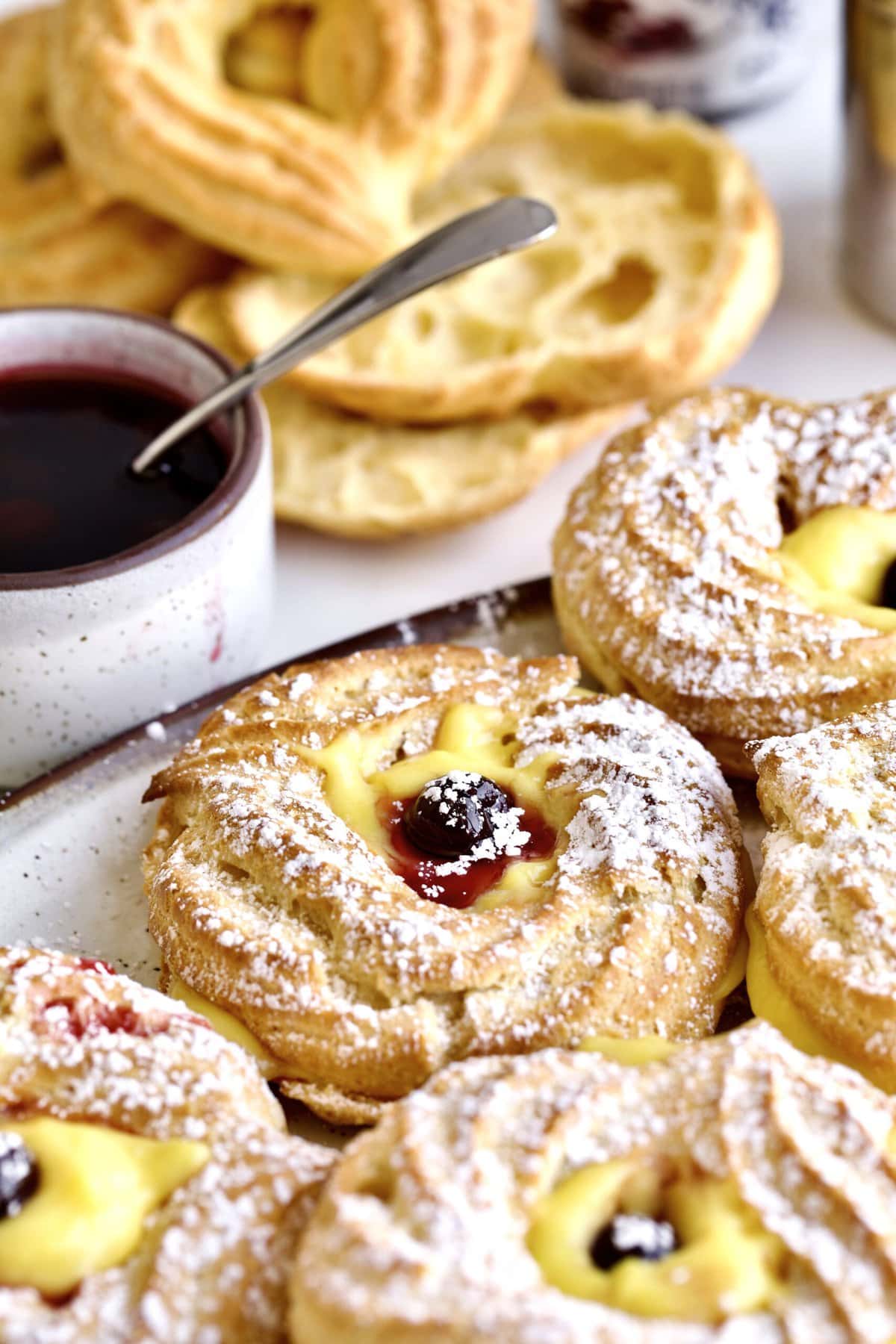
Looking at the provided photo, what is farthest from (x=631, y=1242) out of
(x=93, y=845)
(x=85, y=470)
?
(x=85, y=470)

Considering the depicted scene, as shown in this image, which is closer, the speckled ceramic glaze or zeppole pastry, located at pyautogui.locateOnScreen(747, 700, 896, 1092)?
zeppole pastry, located at pyautogui.locateOnScreen(747, 700, 896, 1092)

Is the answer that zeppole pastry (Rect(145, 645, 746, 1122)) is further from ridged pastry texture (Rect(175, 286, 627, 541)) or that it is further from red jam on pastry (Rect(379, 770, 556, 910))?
ridged pastry texture (Rect(175, 286, 627, 541))

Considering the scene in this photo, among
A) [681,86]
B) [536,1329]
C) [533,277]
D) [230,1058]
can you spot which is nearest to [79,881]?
[230,1058]

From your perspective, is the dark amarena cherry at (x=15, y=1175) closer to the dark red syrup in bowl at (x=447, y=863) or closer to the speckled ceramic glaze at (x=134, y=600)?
the dark red syrup in bowl at (x=447, y=863)

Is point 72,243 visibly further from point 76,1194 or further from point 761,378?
point 76,1194

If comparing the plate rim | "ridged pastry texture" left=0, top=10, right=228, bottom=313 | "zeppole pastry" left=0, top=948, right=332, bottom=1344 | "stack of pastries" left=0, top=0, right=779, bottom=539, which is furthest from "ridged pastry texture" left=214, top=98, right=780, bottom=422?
"zeppole pastry" left=0, top=948, right=332, bottom=1344
